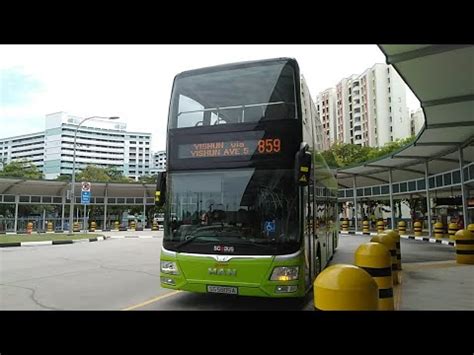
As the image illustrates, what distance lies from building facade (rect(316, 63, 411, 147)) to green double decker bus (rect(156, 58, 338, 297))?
275ft

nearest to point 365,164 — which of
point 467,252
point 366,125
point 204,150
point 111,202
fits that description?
point 467,252

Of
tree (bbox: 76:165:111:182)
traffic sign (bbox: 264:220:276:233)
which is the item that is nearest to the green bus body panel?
traffic sign (bbox: 264:220:276:233)

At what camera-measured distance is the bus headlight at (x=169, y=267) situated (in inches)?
265

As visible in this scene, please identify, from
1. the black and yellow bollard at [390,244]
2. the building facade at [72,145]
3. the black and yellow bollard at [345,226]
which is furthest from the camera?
the building facade at [72,145]

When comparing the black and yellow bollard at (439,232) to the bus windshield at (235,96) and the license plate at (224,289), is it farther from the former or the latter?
the license plate at (224,289)

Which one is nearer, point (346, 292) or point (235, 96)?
point (346, 292)

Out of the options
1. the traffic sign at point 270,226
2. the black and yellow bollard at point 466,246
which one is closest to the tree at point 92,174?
the black and yellow bollard at point 466,246

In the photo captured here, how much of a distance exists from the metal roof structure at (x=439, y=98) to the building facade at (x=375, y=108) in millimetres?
68963

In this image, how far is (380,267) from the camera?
625 cm

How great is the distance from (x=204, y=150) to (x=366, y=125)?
91.2 m

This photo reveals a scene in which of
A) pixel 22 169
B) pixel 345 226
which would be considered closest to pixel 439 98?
pixel 345 226

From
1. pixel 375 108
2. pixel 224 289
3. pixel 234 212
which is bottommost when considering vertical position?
pixel 224 289

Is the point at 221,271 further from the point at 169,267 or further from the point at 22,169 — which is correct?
the point at 22,169

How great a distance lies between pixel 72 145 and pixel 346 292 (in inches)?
1750
